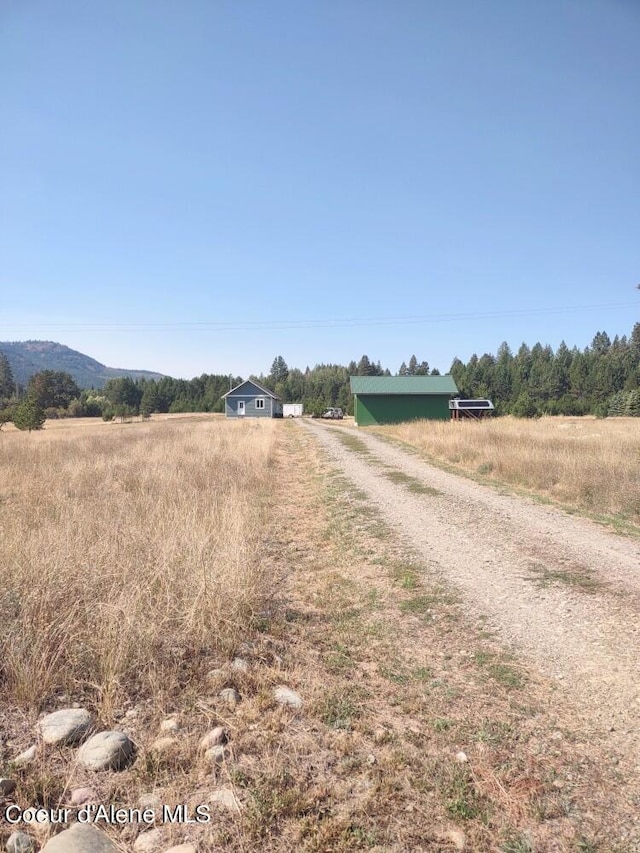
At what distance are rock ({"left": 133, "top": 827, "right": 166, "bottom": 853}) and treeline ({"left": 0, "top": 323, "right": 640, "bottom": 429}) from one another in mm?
60388

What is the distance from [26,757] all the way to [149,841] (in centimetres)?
90

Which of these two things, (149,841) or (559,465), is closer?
(149,841)

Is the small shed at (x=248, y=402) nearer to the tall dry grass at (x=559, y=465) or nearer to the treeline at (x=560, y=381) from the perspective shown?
the treeline at (x=560, y=381)

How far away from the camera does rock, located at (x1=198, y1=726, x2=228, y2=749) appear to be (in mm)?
2656

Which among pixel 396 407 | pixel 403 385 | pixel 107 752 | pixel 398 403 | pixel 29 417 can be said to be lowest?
pixel 107 752

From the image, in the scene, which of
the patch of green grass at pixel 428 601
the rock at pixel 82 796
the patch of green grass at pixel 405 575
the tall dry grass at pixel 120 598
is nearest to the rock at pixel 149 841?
the rock at pixel 82 796

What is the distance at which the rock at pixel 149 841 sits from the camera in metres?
2.08

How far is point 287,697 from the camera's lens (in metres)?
3.14

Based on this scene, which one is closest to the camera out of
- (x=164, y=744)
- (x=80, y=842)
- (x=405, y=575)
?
(x=80, y=842)

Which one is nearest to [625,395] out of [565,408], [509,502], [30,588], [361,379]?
[565,408]

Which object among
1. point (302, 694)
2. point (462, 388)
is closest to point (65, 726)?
point (302, 694)

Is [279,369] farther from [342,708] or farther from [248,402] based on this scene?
[342,708]

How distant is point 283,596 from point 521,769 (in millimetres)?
2920

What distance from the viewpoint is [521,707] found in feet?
10.2
